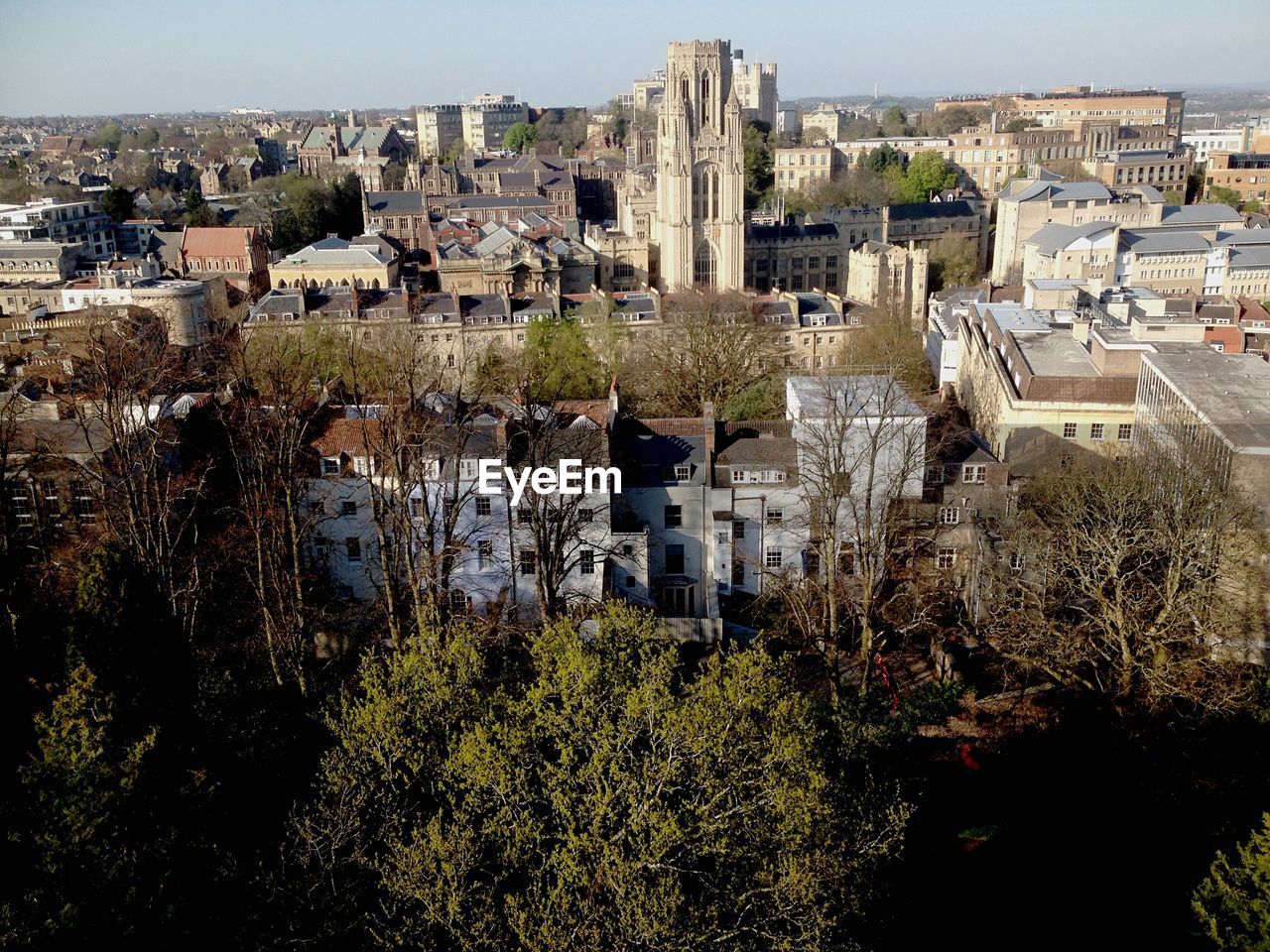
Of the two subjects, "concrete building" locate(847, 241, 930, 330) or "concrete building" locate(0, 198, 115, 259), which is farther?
"concrete building" locate(0, 198, 115, 259)

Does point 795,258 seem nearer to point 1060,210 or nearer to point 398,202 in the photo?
point 1060,210

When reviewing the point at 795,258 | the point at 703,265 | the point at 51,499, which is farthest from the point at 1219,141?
the point at 51,499

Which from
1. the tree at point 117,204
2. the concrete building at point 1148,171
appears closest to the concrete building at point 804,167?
the concrete building at point 1148,171

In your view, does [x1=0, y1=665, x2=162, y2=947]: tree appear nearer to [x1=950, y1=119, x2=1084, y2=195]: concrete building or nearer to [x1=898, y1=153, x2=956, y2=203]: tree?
[x1=898, y1=153, x2=956, y2=203]: tree

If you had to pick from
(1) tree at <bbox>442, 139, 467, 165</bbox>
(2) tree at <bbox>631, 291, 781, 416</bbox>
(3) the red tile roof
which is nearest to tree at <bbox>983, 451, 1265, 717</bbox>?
(2) tree at <bbox>631, 291, 781, 416</bbox>

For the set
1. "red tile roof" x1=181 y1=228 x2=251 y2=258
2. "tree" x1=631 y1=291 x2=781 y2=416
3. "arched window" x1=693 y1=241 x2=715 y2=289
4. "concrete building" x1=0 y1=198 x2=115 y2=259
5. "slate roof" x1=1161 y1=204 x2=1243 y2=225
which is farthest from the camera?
"concrete building" x1=0 y1=198 x2=115 y2=259

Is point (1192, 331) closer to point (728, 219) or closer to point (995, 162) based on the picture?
point (728, 219)

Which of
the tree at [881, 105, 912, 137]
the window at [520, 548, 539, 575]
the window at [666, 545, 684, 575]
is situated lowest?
the window at [666, 545, 684, 575]
